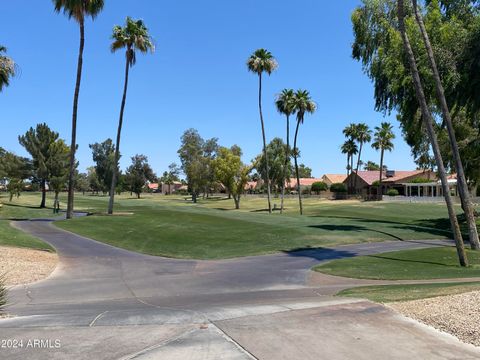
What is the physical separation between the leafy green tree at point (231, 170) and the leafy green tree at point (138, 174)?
6001 centimetres

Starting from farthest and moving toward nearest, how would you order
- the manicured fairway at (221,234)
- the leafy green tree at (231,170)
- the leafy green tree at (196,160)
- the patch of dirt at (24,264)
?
the leafy green tree at (196,160), the leafy green tree at (231,170), the manicured fairway at (221,234), the patch of dirt at (24,264)

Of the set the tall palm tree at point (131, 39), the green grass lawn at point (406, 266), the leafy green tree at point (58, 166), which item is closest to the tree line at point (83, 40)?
the tall palm tree at point (131, 39)

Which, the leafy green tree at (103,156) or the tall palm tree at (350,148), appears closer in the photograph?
the tall palm tree at (350,148)

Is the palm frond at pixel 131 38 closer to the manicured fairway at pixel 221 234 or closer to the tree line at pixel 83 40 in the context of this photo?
the tree line at pixel 83 40

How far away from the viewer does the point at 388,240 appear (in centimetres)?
2994

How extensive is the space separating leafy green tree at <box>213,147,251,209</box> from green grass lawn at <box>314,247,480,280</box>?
5258 cm

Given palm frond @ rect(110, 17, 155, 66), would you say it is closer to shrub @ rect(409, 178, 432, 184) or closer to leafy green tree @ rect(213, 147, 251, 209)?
leafy green tree @ rect(213, 147, 251, 209)

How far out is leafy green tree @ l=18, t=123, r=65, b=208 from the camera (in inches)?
2211

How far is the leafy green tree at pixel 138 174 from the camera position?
136 meters

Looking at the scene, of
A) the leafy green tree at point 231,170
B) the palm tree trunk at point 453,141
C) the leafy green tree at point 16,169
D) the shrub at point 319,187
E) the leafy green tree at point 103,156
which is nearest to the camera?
the palm tree trunk at point 453,141

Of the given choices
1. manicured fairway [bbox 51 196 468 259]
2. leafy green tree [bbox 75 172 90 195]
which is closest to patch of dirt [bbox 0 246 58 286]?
manicured fairway [bbox 51 196 468 259]

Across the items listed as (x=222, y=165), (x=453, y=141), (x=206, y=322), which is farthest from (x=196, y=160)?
(x=206, y=322)

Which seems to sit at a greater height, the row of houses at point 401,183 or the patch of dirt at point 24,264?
the row of houses at point 401,183

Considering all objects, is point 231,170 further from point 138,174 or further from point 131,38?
point 138,174
